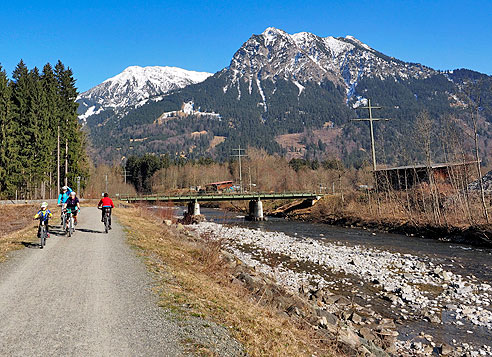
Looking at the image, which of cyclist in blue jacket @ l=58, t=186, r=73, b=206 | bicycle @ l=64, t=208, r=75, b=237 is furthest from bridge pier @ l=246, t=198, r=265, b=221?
cyclist in blue jacket @ l=58, t=186, r=73, b=206

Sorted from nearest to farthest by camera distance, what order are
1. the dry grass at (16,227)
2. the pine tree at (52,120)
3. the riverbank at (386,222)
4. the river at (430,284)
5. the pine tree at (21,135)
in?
the river at (430,284), the dry grass at (16,227), the riverbank at (386,222), the pine tree at (21,135), the pine tree at (52,120)

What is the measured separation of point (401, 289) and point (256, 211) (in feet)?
155

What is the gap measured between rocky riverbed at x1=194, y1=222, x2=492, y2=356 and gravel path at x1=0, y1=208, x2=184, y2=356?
6585 millimetres

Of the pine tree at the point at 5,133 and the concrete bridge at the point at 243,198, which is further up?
the pine tree at the point at 5,133

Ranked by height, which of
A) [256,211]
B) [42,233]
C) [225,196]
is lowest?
[256,211]

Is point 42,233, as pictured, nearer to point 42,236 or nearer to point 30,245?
point 42,236

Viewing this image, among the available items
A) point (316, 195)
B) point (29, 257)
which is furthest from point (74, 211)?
point (316, 195)

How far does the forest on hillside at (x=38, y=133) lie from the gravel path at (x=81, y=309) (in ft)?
132

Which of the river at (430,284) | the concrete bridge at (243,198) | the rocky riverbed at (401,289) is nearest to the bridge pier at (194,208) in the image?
the concrete bridge at (243,198)

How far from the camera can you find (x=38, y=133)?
50.8 m

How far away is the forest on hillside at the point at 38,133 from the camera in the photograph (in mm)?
46375

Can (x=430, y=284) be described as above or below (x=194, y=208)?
below

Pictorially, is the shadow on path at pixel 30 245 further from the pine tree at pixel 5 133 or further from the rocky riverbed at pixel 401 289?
the pine tree at pixel 5 133

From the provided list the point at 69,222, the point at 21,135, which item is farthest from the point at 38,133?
the point at 69,222
